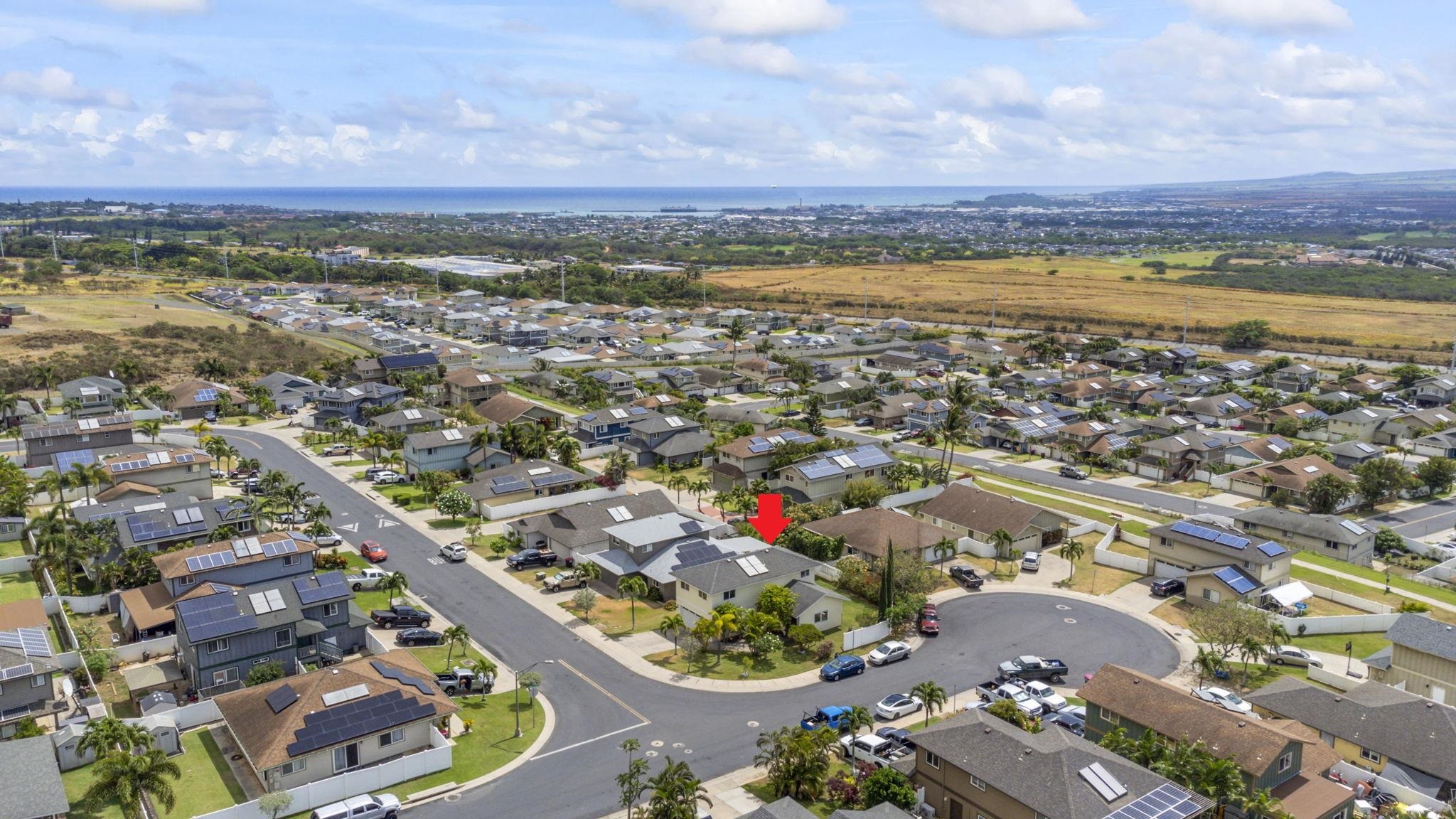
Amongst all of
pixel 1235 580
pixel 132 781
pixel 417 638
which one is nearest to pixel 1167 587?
pixel 1235 580

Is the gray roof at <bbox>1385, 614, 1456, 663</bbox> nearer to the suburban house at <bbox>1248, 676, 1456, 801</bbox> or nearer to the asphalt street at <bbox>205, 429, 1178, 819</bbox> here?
the suburban house at <bbox>1248, 676, 1456, 801</bbox>

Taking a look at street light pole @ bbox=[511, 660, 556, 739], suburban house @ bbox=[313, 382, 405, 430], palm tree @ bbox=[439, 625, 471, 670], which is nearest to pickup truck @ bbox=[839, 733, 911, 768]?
street light pole @ bbox=[511, 660, 556, 739]

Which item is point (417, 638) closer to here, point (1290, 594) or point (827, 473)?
point (827, 473)

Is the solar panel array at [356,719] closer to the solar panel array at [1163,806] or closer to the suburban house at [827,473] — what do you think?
the solar panel array at [1163,806]

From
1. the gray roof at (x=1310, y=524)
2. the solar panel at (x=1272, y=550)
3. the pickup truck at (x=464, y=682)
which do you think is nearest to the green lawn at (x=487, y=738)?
the pickup truck at (x=464, y=682)

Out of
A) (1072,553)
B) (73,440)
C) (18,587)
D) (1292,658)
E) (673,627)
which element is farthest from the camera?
(73,440)
